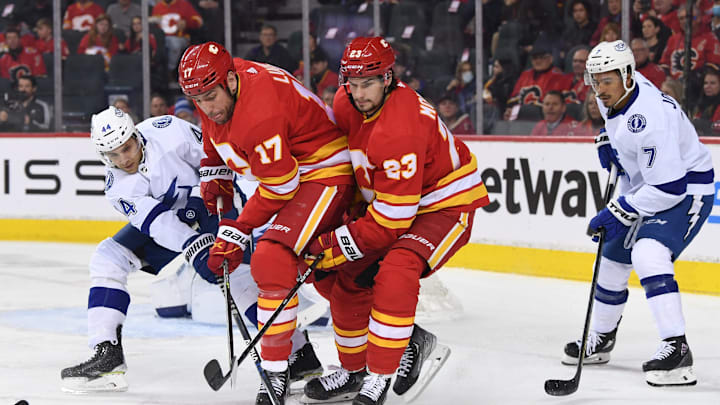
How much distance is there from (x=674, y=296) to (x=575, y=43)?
342 cm

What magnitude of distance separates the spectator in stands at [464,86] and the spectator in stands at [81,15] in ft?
10.0

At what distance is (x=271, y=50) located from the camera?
8.55 m

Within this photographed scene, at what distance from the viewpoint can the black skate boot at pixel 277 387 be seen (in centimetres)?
351

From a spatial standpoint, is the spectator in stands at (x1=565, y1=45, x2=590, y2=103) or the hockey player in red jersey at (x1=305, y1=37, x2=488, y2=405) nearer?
the hockey player in red jersey at (x1=305, y1=37, x2=488, y2=405)

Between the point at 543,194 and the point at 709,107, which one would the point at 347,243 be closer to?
the point at 543,194

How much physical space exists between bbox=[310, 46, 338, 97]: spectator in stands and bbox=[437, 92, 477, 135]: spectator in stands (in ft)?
3.27

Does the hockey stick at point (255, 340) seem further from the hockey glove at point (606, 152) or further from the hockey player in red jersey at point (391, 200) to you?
the hockey glove at point (606, 152)

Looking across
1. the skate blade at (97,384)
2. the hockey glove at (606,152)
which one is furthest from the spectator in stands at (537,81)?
the skate blade at (97,384)

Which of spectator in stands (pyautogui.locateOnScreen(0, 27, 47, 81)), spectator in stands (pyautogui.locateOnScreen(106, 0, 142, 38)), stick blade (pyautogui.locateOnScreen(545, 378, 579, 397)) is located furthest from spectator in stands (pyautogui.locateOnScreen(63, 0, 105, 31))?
stick blade (pyautogui.locateOnScreen(545, 378, 579, 397))

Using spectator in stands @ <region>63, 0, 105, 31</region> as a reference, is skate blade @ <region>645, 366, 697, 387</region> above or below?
below

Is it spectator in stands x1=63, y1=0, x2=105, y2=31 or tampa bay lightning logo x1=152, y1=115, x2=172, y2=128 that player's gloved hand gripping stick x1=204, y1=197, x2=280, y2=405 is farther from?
spectator in stands x1=63, y1=0, x2=105, y2=31

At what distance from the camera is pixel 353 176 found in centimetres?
362

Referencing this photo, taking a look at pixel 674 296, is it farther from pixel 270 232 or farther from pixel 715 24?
pixel 715 24

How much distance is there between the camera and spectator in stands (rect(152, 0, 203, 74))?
8.82m
